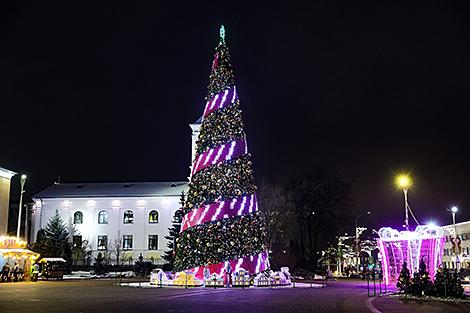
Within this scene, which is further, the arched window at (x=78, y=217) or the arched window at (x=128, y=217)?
the arched window at (x=78, y=217)

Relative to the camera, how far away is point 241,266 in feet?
105

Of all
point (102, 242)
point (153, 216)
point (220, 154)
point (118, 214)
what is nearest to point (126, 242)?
point (102, 242)

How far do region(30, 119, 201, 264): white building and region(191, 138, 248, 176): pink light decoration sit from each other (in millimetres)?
51678

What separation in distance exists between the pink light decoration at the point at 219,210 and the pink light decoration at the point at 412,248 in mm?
8250

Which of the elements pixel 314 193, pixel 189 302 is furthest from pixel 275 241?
pixel 189 302

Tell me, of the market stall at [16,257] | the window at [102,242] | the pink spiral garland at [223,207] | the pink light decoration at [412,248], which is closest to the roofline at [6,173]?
the market stall at [16,257]

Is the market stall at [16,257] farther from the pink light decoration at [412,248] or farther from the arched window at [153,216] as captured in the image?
the arched window at [153,216]

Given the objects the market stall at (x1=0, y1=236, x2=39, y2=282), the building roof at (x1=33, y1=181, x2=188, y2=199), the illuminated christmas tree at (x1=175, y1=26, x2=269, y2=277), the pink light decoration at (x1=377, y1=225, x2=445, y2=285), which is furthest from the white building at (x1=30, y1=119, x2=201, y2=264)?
the pink light decoration at (x1=377, y1=225, x2=445, y2=285)

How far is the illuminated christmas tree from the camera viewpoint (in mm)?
32156

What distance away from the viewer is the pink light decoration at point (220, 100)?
111ft

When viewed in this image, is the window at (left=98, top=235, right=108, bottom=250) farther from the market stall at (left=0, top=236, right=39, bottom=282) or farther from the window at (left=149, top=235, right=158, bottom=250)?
the market stall at (left=0, top=236, right=39, bottom=282)

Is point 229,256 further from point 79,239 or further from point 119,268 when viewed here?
point 79,239

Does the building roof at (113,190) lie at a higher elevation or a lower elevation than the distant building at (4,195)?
higher

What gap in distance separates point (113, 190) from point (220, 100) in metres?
59.2
